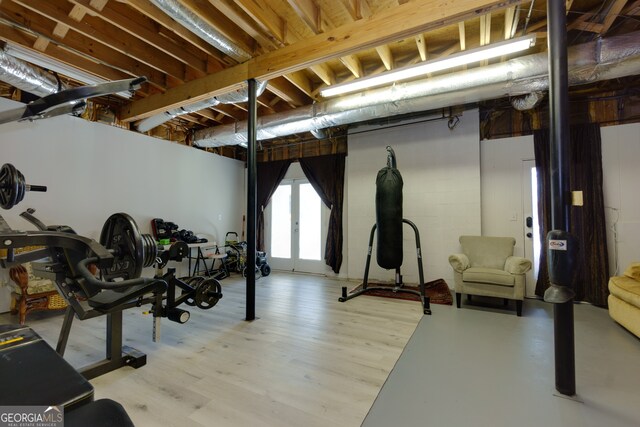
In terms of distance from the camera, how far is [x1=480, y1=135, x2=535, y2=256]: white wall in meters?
4.34

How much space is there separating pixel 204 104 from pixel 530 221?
17.2 ft

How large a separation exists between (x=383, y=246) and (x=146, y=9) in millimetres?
3849

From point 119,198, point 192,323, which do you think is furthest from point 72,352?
point 119,198

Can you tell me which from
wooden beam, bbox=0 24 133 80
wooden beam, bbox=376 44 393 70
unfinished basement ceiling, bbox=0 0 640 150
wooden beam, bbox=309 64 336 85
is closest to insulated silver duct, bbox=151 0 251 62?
unfinished basement ceiling, bbox=0 0 640 150

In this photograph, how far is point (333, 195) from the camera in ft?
18.9

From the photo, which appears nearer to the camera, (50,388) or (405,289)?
(50,388)

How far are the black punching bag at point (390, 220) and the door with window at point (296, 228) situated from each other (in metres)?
1.97

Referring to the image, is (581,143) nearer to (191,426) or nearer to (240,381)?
(240,381)

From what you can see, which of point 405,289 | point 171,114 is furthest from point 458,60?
point 171,114

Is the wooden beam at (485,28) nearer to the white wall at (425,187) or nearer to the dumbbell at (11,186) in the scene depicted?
the white wall at (425,187)

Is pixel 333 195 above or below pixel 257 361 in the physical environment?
above

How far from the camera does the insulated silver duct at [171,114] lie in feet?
13.6


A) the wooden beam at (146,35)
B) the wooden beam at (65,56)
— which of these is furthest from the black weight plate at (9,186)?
the wooden beam at (65,56)

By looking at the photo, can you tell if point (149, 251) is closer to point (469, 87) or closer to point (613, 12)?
point (469, 87)
